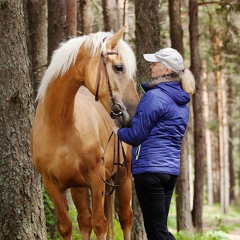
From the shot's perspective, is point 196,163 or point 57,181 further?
point 196,163

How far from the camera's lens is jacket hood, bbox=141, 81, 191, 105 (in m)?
5.81

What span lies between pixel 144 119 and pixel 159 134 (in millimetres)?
227

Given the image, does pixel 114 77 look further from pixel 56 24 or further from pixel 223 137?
pixel 223 137

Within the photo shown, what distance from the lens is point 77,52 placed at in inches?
264

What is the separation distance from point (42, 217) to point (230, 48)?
10.9 metres

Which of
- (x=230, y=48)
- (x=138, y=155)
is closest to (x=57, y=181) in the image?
(x=138, y=155)

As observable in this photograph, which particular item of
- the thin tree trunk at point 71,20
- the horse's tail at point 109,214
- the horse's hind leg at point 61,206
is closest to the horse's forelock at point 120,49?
the horse's hind leg at point 61,206

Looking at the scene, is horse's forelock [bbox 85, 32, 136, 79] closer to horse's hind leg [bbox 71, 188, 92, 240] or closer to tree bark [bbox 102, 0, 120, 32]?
horse's hind leg [bbox 71, 188, 92, 240]

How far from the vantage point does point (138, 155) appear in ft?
19.0

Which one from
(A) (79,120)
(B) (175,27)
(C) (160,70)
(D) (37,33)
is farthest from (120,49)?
(B) (175,27)

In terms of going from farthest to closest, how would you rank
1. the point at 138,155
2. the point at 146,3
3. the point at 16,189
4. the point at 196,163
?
the point at 196,163, the point at 146,3, the point at 16,189, the point at 138,155

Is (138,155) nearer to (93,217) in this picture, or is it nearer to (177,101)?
(177,101)

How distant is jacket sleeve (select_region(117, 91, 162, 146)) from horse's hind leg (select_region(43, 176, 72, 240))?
1.78 m

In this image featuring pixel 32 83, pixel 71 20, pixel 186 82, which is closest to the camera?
pixel 186 82
